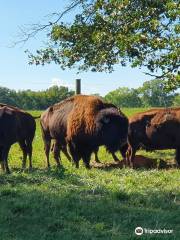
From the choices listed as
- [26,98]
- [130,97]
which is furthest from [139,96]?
[26,98]

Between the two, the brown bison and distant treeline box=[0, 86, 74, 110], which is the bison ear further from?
distant treeline box=[0, 86, 74, 110]

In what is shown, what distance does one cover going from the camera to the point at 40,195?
835cm

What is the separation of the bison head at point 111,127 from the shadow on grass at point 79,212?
369cm

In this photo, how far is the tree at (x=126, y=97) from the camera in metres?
138

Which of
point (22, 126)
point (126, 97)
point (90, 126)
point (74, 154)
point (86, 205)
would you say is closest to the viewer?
point (86, 205)

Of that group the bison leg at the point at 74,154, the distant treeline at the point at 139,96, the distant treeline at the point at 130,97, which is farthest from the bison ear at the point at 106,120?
the distant treeline at the point at 139,96

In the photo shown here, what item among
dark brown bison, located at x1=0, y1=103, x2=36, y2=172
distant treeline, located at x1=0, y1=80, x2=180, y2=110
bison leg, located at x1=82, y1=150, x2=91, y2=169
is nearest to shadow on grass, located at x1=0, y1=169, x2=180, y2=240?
bison leg, located at x1=82, y1=150, x2=91, y2=169

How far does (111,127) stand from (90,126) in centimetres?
59

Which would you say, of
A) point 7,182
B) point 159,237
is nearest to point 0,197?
point 7,182

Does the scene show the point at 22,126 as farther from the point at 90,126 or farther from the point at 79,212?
the point at 79,212

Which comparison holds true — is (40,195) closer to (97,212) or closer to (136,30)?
(97,212)

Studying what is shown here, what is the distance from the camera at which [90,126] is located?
1328 cm

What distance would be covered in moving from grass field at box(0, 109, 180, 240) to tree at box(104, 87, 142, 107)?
409ft

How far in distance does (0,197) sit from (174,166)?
22.6ft
